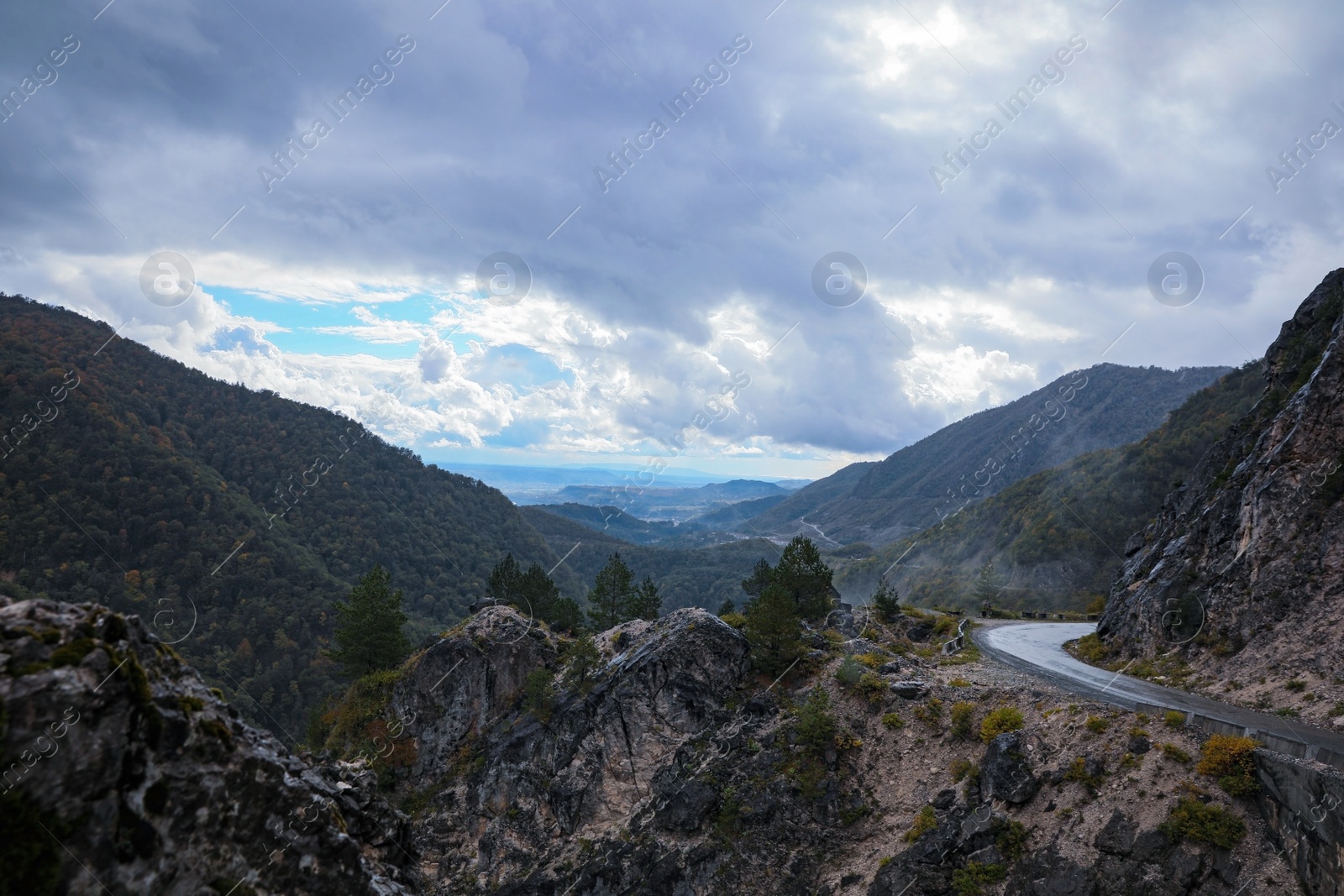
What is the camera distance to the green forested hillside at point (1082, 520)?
11494 cm

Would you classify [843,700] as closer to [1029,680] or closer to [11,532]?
[1029,680]

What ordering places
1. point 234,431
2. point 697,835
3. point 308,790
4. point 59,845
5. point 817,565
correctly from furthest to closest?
point 234,431 → point 817,565 → point 697,835 → point 308,790 → point 59,845

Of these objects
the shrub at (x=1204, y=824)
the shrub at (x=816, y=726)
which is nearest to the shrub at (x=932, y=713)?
the shrub at (x=816, y=726)

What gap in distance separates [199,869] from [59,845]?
281cm

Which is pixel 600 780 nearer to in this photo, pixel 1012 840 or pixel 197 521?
pixel 1012 840

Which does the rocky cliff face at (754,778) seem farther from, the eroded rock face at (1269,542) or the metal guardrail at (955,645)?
the eroded rock face at (1269,542)

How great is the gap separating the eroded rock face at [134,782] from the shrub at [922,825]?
19.9m

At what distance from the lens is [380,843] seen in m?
19.7

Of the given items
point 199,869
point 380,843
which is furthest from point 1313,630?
point 199,869

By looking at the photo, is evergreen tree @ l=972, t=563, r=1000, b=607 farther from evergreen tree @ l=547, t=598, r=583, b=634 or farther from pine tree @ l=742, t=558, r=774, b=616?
evergreen tree @ l=547, t=598, r=583, b=634

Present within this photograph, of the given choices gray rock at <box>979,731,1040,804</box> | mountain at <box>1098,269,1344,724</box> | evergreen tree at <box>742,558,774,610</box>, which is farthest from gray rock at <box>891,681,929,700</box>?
evergreen tree at <box>742,558,774,610</box>

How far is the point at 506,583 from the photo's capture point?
5631cm

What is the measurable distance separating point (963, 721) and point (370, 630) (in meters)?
40.9

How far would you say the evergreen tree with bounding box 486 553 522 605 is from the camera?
2153 inches
